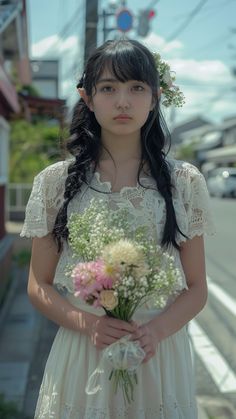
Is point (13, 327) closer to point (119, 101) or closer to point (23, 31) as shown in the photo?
point (119, 101)

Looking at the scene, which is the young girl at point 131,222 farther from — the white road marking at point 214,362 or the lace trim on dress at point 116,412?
the white road marking at point 214,362

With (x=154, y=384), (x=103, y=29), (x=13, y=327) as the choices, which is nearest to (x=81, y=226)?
(x=154, y=384)

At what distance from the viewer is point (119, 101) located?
5.41 feet

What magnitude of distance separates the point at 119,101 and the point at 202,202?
43 cm

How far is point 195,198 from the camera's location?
181 centimetres

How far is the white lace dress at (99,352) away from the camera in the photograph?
5.47 ft

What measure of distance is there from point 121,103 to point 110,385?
2.71 ft

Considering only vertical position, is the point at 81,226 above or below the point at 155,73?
below

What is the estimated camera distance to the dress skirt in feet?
5.42

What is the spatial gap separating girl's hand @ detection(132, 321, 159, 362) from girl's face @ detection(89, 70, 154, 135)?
0.59m

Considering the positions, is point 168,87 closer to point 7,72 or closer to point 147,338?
point 147,338

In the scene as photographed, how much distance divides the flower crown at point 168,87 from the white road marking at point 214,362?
2895 millimetres

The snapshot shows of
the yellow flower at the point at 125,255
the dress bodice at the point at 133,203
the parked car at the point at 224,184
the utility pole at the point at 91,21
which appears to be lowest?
the parked car at the point at 224,184

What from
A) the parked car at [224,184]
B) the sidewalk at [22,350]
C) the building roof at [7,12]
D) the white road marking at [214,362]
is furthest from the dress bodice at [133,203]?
the parked car at [224,184]
